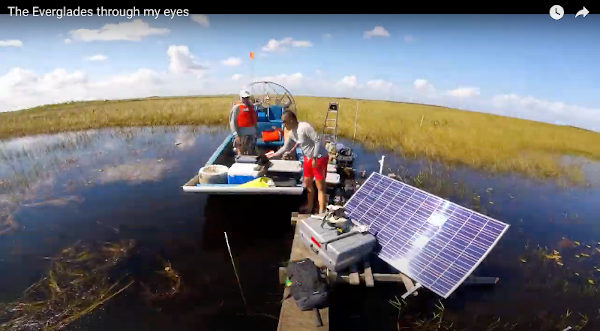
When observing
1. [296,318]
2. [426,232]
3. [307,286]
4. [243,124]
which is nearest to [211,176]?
[243,124]

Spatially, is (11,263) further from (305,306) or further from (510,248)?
(510,248)

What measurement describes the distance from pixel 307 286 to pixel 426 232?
274 centimetres

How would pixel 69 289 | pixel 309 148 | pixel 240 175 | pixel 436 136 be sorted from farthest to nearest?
pixel 436 136, pixel 240 175, pixel 309 148, pixel 69 289

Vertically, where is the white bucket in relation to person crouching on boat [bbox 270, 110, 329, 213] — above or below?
below

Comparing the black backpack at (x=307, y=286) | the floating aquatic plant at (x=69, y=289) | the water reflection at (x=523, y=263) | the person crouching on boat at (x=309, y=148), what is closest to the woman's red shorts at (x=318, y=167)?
the person crouching on boat at (x=309, y=148)

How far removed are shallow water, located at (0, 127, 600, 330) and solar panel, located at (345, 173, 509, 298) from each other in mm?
757

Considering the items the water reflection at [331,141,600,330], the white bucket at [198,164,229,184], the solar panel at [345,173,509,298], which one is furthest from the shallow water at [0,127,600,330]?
the white bucket at [198,164,229,184]

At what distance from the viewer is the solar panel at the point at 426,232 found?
212 inches

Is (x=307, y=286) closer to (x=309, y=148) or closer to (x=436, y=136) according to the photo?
(x=309, y=148)

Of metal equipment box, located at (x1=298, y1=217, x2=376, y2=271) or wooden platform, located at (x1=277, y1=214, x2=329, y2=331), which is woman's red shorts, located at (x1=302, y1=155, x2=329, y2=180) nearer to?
metal equipment box, located at (x1=298, y1=217, x2=376, y2=271)

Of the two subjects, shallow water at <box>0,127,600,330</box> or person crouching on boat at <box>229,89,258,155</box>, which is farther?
person crouching on boat at <box>229,89,258,155</box>

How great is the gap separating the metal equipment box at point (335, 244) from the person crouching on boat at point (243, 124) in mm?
5221

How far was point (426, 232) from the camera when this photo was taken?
241 inches

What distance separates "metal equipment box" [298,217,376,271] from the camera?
Answer: 5.60 metres
